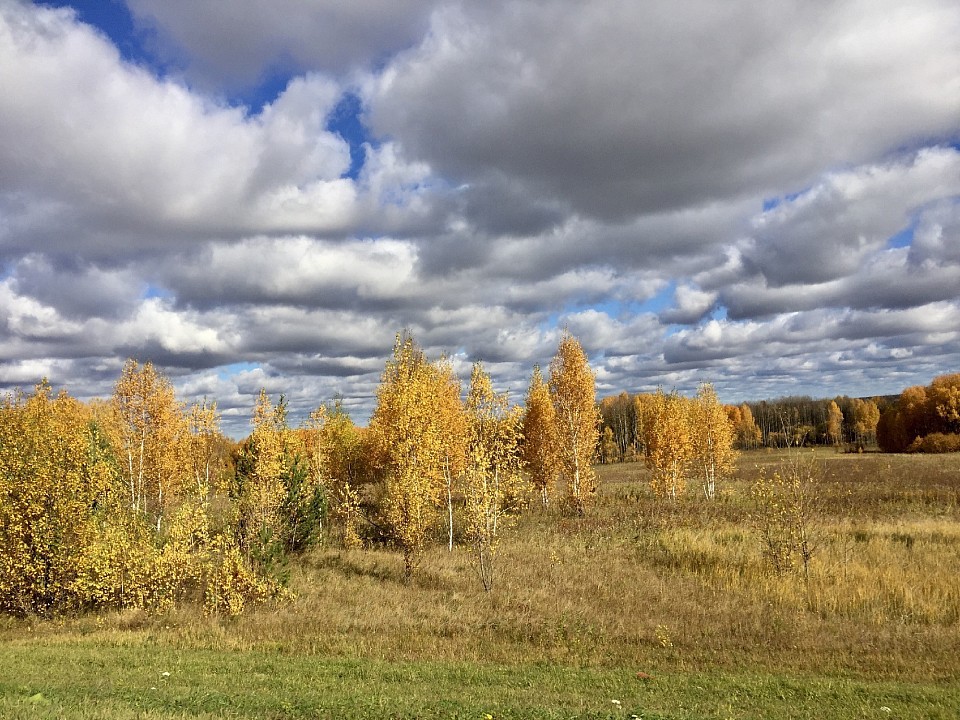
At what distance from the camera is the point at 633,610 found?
20.0 metres

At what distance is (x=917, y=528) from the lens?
31.6 meters

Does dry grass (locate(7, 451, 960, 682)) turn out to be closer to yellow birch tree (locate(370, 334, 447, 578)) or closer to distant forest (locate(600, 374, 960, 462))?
yellow birch tree (locate(370, 334, 447, 578))

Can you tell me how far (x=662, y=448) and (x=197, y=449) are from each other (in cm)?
A: 3753

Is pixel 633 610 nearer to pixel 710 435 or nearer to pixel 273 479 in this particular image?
pixel 273 479

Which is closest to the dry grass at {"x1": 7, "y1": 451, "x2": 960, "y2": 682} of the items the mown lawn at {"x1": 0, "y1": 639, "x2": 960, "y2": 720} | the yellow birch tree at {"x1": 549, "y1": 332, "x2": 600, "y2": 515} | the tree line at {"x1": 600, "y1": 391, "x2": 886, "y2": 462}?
the mown lawn at {"x1": 0, "y1": 639, "x2": 960, "y2": 720}

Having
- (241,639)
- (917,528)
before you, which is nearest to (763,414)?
(917,528)

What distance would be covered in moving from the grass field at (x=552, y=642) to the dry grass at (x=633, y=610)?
0.10 m

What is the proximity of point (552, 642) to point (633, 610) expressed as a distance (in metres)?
4.15

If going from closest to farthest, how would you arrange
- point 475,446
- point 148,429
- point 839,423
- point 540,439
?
point 475,446 → point 148,429 → point 540,439 → point 839,423

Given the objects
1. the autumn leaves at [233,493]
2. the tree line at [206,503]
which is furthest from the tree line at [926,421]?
the tree line at [206,503]

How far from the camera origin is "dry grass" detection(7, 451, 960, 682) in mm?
15852

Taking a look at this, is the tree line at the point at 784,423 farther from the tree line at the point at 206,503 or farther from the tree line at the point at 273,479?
the tree line at the point at 206,503

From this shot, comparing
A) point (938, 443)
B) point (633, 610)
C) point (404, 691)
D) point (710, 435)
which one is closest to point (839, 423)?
point (938, 443)

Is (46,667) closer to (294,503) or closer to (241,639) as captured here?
(241,639)
